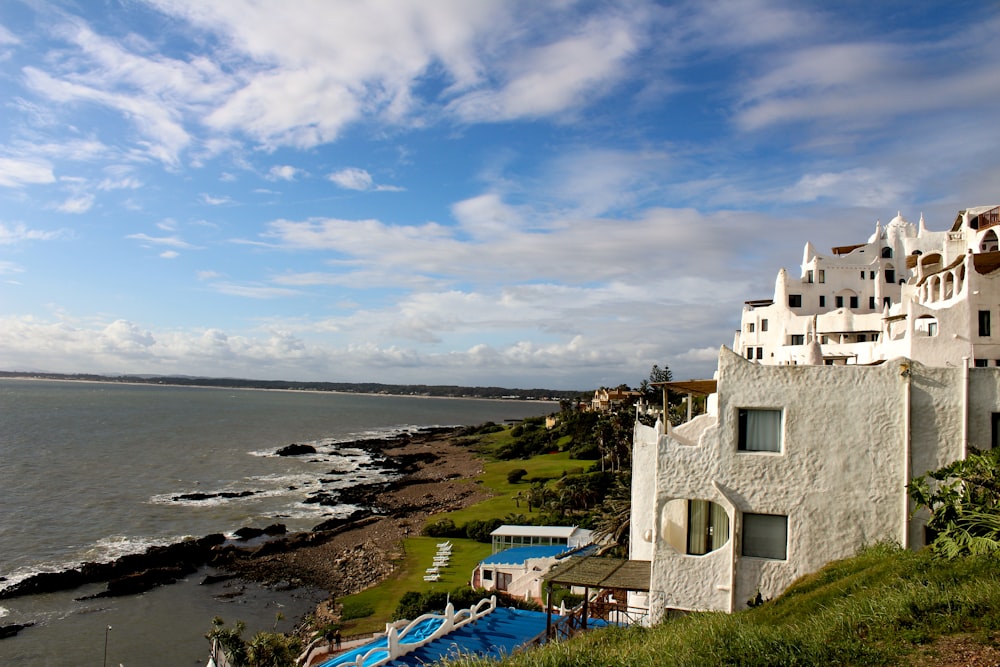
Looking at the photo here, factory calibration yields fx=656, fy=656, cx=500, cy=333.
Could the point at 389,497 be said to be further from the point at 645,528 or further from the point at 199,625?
the point at 645,528

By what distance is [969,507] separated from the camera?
13172 mm

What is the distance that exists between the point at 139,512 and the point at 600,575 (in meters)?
48.7

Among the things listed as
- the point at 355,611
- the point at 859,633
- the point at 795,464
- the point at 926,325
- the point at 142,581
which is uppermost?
the point at 926,325

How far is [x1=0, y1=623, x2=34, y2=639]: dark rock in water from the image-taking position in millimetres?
29828

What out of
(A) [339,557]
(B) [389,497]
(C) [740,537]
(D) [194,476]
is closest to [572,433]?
(B) [389,497]

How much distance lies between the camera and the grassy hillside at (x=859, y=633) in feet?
28.7

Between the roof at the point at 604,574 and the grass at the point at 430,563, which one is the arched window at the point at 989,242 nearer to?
the grass at the point at 430,563

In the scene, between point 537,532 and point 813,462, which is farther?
point 537,532

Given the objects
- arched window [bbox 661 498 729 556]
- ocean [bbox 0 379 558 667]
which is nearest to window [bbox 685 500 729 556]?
arched window [bbox 661 498 729 556]

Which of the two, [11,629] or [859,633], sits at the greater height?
[859,633]

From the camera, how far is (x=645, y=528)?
19.2 metres

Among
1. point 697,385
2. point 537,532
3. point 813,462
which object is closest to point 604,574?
point 813,462

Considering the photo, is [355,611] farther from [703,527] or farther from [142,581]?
[703,527]

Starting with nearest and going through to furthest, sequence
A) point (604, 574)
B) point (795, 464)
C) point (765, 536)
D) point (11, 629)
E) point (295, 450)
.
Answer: point (795, 464) → point (765, 536) → point (604, 574) → point (11, 629) → point (295, 450)
